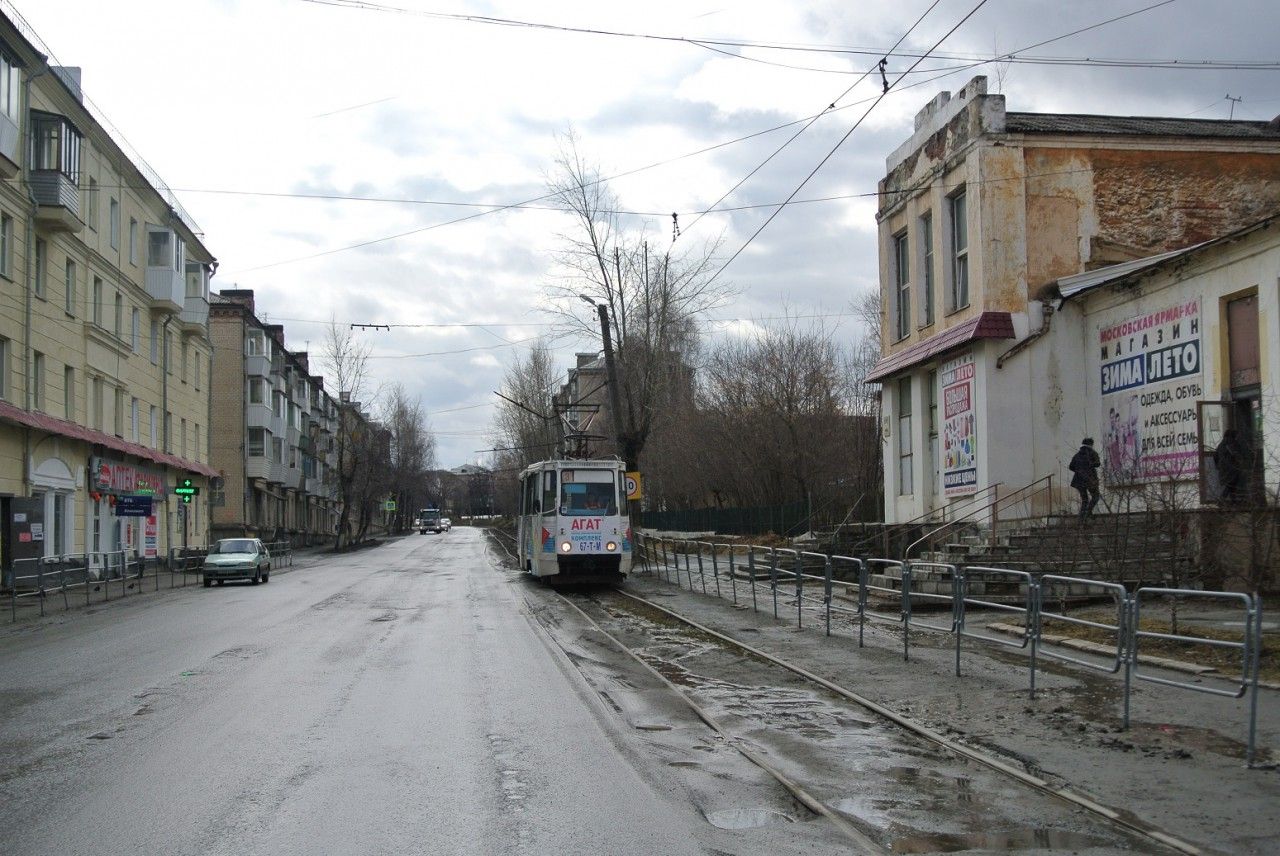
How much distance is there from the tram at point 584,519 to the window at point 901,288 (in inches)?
312

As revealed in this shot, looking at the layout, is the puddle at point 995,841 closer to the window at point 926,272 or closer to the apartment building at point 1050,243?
the apartment building at point 1050,243

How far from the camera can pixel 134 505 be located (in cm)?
3244

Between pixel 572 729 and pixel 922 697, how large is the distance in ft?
11.8

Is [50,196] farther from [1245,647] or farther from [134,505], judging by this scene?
[1245,647]

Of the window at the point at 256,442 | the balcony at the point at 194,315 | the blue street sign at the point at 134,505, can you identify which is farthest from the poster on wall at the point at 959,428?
the window at the point at 256,442

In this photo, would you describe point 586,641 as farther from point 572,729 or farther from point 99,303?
Answer: point 99,303

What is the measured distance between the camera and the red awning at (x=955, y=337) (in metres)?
22.6

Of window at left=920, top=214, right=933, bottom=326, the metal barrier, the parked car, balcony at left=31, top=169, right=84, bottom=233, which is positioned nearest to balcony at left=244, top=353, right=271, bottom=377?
the parked car

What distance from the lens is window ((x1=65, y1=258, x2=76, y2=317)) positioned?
3326 centimetres

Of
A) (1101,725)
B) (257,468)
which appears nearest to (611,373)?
(1101,725)

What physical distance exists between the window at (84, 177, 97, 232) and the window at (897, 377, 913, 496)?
24.6m

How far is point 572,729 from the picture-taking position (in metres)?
9.19

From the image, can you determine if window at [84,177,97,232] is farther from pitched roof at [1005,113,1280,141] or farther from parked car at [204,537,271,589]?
pitched roof at [1005,113,1280,141]

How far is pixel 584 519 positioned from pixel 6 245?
53.4ft
